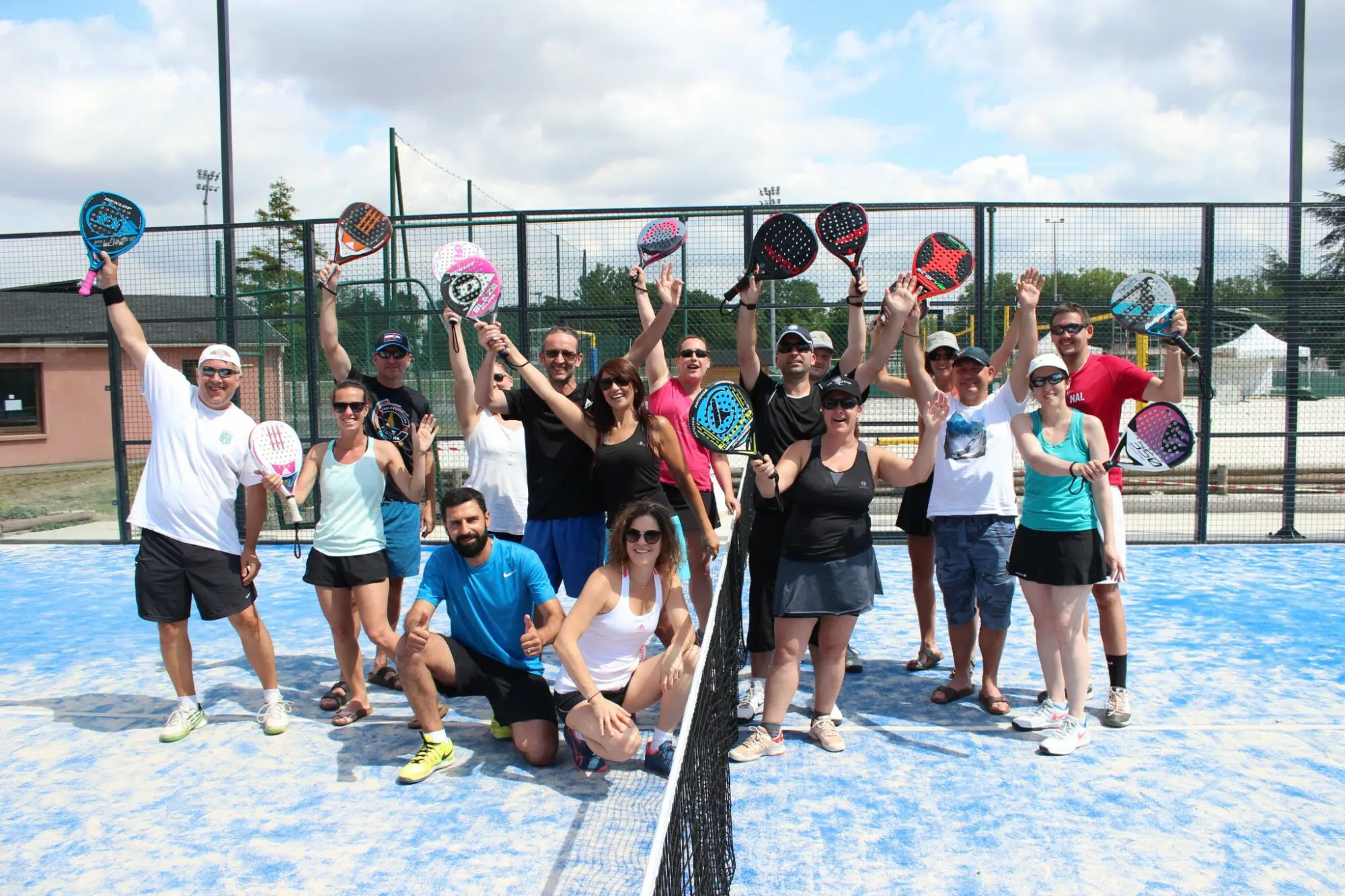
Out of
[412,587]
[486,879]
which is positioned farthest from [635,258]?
[486,879]

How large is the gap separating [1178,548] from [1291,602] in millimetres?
2062

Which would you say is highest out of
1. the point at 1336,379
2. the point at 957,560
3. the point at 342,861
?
the point at 1336,379

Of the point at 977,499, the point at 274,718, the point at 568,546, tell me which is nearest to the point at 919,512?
the point at 977,499

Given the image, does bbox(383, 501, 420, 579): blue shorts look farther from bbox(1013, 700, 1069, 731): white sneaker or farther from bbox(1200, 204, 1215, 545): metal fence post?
bbox(1200, 204, 1215, 545): metal fence post

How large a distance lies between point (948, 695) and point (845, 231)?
2.58 metres

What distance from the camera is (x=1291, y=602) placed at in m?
6.53

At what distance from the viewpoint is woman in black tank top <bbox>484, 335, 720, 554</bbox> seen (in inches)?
176

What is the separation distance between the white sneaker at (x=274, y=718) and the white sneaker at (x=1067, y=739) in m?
3.59

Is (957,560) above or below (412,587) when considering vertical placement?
above

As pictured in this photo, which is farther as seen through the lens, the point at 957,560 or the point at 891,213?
the point at 891,213

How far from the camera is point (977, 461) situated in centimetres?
466

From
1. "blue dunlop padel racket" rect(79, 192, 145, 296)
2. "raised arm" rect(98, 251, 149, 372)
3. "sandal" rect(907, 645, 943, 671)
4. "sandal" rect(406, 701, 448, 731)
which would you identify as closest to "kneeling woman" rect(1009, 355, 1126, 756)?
"sandal" rect(907, 645, 943, 671)

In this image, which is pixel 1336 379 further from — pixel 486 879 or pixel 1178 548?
pixel 486 879

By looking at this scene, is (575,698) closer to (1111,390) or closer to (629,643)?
(629,643)
